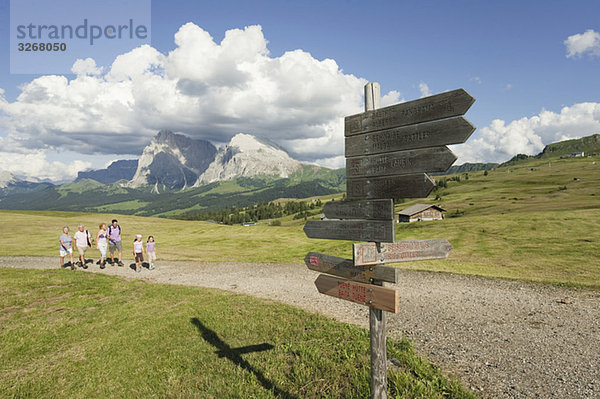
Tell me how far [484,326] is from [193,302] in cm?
1139

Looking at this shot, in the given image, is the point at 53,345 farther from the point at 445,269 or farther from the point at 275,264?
the point at 445,269

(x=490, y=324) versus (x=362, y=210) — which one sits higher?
(x=362, y=210)

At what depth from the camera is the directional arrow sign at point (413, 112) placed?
4.48 meters

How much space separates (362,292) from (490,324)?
815cm

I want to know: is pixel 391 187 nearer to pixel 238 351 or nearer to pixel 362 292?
pixel 362 292

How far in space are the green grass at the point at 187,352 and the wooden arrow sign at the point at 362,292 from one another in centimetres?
247

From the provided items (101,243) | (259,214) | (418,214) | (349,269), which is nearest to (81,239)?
(101,243)

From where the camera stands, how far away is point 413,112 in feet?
16.0

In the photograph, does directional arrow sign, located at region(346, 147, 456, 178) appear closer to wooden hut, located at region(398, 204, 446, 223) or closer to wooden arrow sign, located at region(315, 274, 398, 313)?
wooden arrow sign, located at region(315, 274, 398, 313)

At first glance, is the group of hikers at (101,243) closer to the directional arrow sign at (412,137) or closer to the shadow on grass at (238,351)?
the shadow on grass at (238,351)

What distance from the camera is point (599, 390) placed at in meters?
6.27

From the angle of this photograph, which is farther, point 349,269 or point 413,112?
point 349,269

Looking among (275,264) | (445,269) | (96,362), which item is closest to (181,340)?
(96,362)

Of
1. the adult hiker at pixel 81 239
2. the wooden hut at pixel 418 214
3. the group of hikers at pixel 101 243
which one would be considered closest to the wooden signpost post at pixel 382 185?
the group of hikers at pixel 101 243
